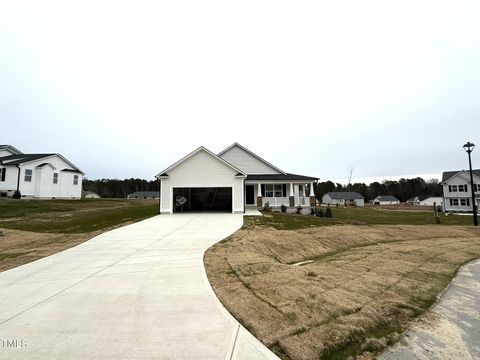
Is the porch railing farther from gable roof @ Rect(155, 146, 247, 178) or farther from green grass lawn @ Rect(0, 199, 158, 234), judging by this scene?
green grass lawn @ Rect(0, 199, 158, 234)

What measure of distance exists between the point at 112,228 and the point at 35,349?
477 inches

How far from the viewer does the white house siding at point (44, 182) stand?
29.3m

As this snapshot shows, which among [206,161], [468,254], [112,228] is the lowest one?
[468,254]

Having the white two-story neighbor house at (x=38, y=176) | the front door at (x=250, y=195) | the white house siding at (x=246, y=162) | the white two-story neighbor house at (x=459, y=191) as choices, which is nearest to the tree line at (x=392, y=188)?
the white two-story neighbor house at (x=459, y=191)

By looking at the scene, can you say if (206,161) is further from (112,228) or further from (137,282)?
(137,282)

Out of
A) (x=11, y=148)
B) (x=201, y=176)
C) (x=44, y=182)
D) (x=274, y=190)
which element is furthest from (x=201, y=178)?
(x=11, y=148)

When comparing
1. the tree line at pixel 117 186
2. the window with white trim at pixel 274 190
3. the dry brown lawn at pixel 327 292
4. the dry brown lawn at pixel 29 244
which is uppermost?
the tree line at pixel 117 186

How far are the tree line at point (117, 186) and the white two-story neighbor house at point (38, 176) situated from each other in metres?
68.0

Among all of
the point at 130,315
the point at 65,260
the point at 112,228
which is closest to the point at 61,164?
the point at 112,228

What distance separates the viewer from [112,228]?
14922 millimetres

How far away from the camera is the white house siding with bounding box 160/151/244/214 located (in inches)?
875

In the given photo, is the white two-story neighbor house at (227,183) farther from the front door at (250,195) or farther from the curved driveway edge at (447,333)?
the curved driveway edge at (447,333)

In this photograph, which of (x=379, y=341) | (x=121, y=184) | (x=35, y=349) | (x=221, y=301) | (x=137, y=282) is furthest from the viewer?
(x=121, y=184)

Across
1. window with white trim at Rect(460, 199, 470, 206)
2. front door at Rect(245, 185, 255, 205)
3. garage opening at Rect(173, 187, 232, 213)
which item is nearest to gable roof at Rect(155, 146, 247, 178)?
front door at Rect(245, 185, 255, 205)
